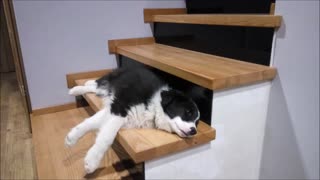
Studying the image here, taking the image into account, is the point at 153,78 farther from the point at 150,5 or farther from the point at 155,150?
the point at 150,5

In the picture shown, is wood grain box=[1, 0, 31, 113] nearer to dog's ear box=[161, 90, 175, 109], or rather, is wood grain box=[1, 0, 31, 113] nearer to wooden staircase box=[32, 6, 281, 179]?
wooden staircase box=[32, 6, 281, 179]

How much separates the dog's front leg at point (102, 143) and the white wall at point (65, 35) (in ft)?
2.83

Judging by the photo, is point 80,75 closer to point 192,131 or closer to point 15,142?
point 15,142

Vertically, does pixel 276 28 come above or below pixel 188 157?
above

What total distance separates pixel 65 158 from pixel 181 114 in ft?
2.15

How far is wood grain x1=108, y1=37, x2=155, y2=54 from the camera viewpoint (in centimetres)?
183

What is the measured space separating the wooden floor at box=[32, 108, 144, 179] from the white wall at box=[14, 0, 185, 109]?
291mm

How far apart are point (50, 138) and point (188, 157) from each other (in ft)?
2.74

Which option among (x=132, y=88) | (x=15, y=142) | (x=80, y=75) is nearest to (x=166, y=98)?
(x=132, y=88)

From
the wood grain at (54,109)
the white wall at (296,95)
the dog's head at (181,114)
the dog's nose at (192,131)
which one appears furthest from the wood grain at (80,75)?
the white wall at (296,95)

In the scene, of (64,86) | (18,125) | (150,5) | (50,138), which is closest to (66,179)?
(50,138)

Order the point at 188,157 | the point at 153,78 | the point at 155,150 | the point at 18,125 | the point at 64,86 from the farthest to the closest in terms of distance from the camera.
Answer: the point at 18,125 → the point at 64,86 → the point at 153,78 → the point at 188,157 → the point at 155,150

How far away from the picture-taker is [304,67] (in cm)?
92

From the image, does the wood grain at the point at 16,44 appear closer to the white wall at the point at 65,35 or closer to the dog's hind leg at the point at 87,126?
the white wall at the point at 65,35
